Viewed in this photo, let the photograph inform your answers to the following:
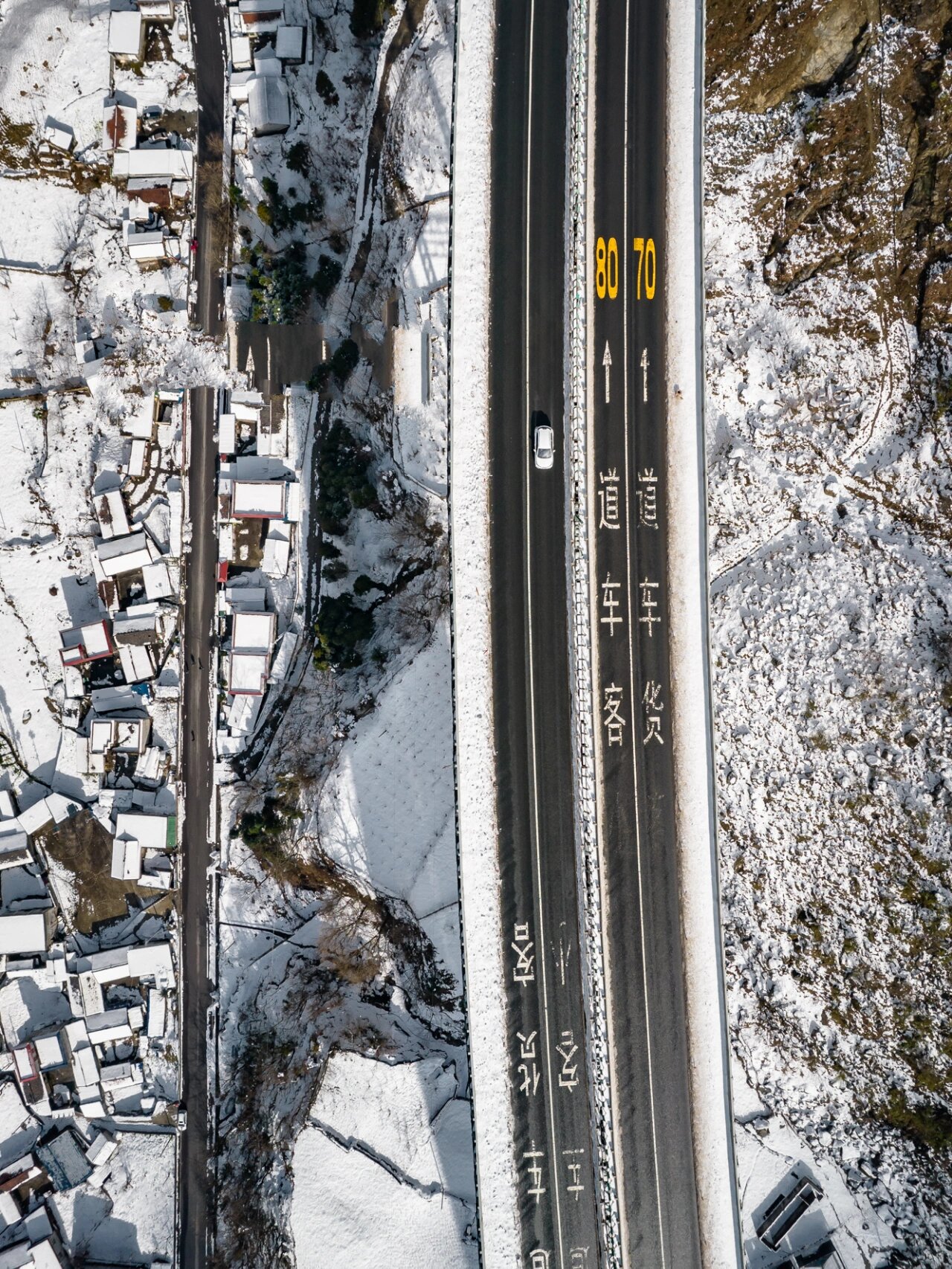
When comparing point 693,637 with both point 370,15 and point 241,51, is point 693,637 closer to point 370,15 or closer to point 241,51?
point 370,15

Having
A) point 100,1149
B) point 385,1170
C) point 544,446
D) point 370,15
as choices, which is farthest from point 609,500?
point 100,1149

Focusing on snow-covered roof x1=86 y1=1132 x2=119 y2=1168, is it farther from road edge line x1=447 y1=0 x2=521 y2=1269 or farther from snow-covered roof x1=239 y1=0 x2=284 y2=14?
snow-covered roof x1=239 y1=0 x2=284 y2=14

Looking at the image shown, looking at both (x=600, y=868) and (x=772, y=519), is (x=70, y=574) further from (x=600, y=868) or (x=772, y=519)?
(x=772, y=519)

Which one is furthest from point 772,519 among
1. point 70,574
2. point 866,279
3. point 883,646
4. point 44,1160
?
point 44,1160

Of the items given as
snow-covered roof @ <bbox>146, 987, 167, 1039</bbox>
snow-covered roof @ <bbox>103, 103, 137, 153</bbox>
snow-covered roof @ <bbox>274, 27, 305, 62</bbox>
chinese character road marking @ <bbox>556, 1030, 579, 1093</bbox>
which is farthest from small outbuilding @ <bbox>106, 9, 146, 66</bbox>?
chinese character road marking @ <bbox>556, 1030, 579, 1093</bbox>

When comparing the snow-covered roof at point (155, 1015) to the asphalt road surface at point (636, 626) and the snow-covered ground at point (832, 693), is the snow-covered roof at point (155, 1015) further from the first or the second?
the snow-covered ground at point (832, 693)
